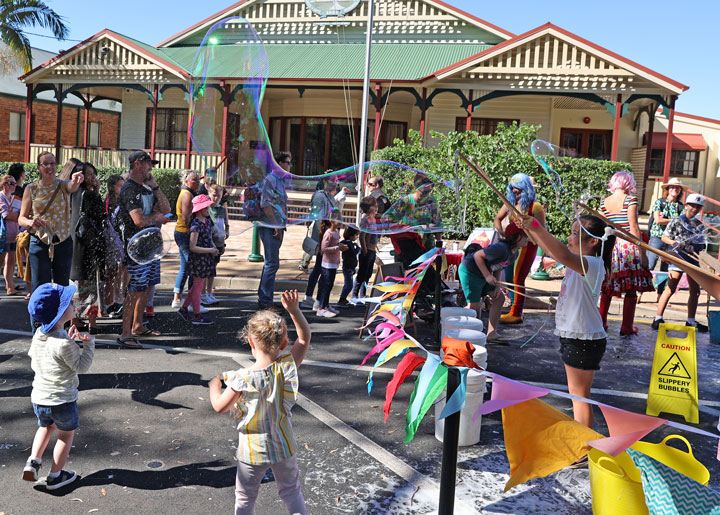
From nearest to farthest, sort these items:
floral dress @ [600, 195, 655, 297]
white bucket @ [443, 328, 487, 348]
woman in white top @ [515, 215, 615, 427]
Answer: woman in white top @ [515, 215, 615, 427] → white bucket @ [443, 328, 487, 348] → floral dress @ [600, 195, 655, 297]

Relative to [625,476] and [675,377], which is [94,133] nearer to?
[675,377]

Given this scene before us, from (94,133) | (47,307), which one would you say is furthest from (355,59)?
(47,307)

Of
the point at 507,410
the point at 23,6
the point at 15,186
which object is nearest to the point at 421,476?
the point at 507,410

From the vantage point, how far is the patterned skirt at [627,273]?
7.12 m

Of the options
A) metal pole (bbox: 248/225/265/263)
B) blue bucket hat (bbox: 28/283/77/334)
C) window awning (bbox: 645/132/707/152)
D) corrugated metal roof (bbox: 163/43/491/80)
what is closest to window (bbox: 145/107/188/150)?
corrugated metal roof (bbox: 163/43/491/80)

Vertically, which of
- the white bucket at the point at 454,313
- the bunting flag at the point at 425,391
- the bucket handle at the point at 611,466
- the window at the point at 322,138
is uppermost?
the window at the point at 322,138

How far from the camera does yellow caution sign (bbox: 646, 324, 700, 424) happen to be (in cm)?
500

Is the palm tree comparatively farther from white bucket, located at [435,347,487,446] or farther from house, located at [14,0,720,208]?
white bucket, located at [435,347,487,446]

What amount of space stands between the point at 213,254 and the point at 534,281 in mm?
6054

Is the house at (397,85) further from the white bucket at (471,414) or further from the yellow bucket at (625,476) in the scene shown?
the yellow bucket at (625,476)

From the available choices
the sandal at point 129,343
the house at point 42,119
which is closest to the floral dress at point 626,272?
the sandal at point 129,343

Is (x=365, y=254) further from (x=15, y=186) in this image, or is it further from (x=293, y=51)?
(x=293, y=51)

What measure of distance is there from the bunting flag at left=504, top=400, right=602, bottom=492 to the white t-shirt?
1208 millimetres

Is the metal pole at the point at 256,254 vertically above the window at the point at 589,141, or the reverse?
the window at the point at 589,141
